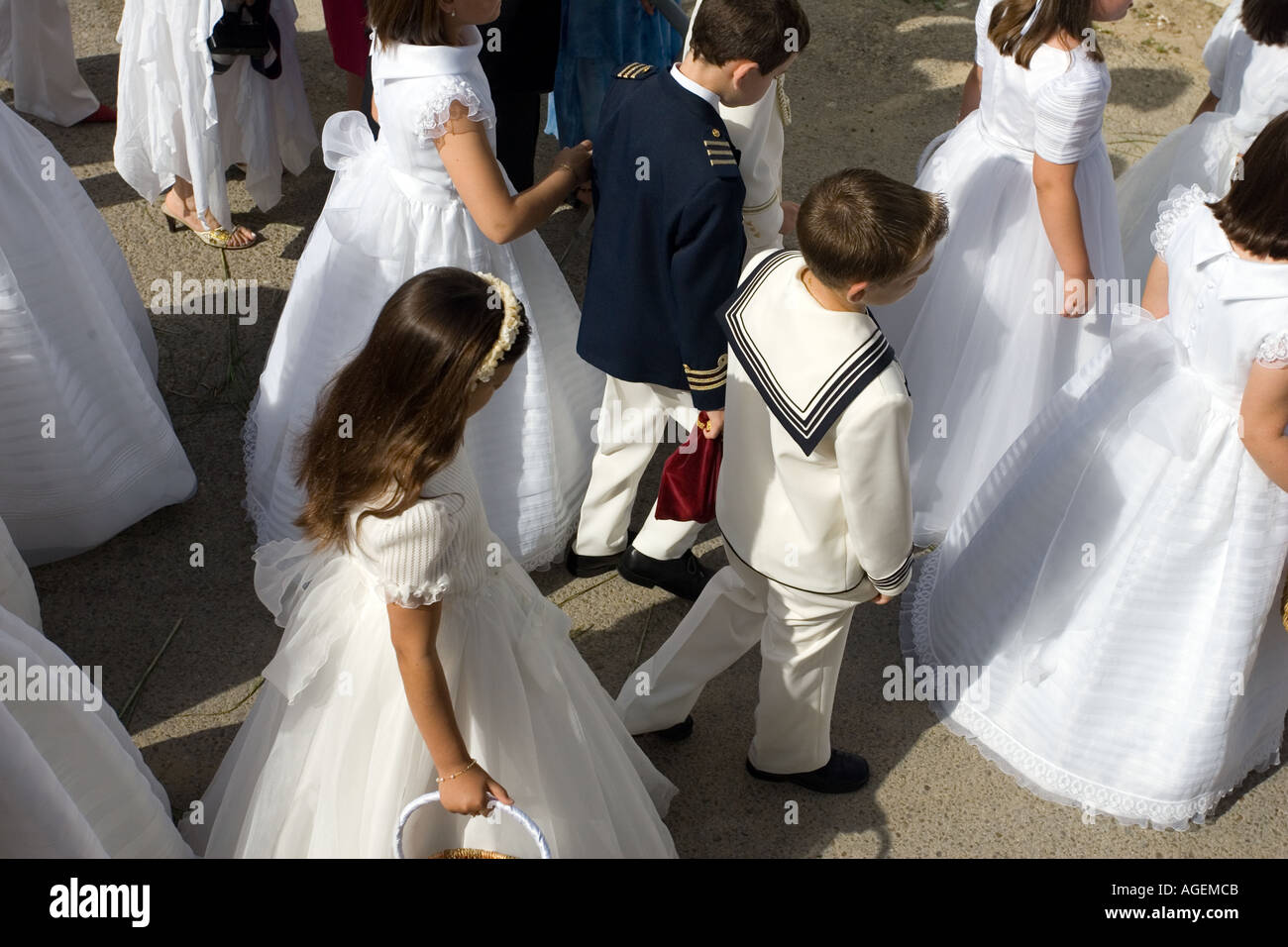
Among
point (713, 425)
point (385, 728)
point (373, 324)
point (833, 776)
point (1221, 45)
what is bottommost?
point (833, 776)

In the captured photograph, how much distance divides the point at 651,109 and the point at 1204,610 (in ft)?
5.91

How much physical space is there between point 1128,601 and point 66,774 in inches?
96.5

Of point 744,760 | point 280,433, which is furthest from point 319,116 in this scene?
point 744,760

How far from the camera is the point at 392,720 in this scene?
2357 millimetres

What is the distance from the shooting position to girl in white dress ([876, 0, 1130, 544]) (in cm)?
340

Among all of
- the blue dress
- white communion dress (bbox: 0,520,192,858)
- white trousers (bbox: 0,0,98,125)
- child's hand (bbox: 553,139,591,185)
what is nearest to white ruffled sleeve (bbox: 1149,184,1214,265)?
child's hand (bbox: 553,139,591,185)

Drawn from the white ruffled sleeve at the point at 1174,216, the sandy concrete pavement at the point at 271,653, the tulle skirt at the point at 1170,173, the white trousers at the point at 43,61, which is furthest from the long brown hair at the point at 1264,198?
the white trousers at the point at 43,61

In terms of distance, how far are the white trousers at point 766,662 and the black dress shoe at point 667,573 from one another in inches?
16.4

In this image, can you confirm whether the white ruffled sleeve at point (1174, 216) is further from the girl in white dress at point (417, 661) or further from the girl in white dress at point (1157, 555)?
the girl in white dress at point (417, 661)

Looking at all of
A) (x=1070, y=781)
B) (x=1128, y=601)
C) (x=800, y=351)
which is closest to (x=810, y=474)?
(x=800, y=351)

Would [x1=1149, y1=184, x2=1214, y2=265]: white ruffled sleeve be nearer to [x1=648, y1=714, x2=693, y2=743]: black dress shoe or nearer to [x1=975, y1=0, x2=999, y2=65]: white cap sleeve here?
[x1=975, y1=0, x2=999, y2=65]: white cap sleeve

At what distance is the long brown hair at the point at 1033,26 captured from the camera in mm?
3182

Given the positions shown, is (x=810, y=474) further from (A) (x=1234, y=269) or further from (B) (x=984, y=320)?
(B) (x=984, y=320)
